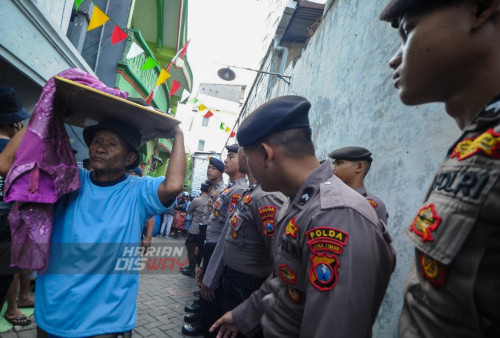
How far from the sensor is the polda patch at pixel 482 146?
0.59 meters

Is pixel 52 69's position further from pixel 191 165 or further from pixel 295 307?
pixel 191 165

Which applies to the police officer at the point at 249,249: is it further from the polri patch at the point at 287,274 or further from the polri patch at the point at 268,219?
the polri patch at the point at 287,274

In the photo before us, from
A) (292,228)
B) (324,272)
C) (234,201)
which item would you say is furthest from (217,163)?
(324,272)

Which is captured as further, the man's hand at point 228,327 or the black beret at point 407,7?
the man's hand at point 228,327

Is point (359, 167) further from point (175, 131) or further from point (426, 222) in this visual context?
point (426, 222)

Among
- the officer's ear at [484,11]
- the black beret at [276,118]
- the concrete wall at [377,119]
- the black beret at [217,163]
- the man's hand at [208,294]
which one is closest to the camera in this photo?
the officer's ear at [484,11]

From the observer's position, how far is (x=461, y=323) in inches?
22.7

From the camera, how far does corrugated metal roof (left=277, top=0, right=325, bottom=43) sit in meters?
6.54

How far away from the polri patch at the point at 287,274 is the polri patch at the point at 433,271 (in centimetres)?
64

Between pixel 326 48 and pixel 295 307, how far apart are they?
532cm

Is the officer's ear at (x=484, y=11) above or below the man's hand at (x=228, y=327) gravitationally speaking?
above

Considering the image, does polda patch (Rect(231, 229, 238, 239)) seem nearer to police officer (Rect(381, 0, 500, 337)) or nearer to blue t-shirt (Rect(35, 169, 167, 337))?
blue t-shirt (Rect(35, 169, 167, 337))

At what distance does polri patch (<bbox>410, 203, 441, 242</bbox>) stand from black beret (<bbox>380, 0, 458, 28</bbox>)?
1.90ft

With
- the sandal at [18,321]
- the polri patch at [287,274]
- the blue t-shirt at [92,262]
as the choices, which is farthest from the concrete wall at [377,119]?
the sandal at [18,321]
